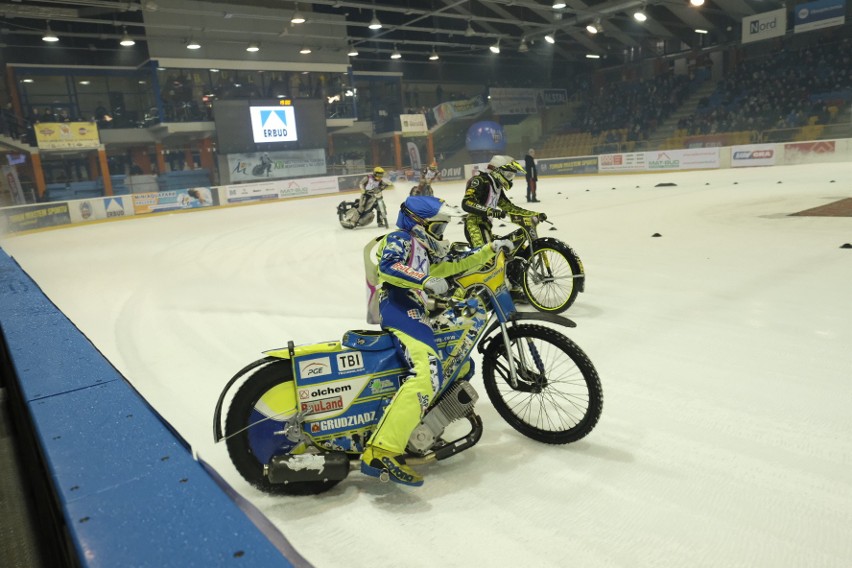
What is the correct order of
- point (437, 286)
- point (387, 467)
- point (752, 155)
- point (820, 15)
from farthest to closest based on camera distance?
point (820, 15), point (752, 155), point (437, 286), point (387, 467)

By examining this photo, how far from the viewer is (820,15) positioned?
78.6 feet

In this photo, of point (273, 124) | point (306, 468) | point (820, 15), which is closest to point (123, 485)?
point (306, 468)

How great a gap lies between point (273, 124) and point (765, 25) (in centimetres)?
2338

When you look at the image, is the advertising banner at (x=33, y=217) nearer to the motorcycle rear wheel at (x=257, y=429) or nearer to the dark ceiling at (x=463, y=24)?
the dark ceiling at (x=463, y=24)

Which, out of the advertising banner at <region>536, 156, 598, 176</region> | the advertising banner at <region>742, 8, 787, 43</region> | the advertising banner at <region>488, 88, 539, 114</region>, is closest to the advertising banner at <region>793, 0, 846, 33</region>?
the advertising banner at <region>742, 8, 787, 43</region>

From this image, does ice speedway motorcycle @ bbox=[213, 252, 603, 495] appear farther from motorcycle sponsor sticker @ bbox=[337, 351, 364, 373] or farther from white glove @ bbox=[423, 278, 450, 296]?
white glove @ bbox=[423, 278, 450, 296]

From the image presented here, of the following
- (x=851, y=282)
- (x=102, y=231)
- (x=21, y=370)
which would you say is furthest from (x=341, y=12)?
(x=21, y=370)

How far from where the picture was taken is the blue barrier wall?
1.16 meters

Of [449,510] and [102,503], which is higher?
[102,503]

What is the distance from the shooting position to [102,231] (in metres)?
17.0

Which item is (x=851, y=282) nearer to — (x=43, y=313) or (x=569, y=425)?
(x=569, y=425)

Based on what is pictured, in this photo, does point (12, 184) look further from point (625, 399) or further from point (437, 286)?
point (625, 399)

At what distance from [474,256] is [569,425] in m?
1.11

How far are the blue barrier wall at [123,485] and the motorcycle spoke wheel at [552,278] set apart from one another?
425cm
